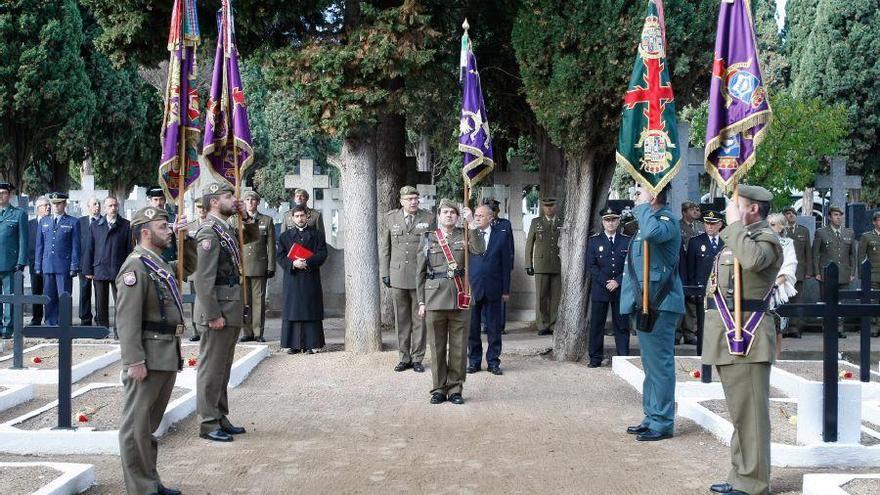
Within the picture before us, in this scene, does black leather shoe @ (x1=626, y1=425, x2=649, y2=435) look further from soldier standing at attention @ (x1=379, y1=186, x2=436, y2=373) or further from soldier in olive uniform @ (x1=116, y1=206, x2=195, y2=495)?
soldier in olive uniform @ (x1=116, y1=206, x2=195, y2=495)

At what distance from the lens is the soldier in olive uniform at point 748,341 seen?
20.0 feet

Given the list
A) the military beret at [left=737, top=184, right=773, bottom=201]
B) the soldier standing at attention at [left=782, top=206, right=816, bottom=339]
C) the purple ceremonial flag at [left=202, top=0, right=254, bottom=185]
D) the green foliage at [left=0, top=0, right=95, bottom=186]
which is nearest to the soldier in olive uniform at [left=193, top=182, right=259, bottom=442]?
the purple ceremonial flag at [left=202, top=0, right=254, bottom=185]

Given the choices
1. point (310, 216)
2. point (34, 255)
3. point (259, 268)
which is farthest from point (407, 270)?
point (34, 255)

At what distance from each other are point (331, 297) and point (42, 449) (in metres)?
10.1

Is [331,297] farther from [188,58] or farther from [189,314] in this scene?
[188,58]

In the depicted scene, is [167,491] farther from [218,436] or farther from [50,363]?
[50,363]

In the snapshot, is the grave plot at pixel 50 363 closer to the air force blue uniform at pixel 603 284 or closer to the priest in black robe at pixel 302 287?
the priest in black robe at pixel 302 287

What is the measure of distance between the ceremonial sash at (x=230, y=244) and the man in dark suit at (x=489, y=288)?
3.66m

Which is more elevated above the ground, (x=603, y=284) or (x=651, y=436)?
(x=603, y=284)

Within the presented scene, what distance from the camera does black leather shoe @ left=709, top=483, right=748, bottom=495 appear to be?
6.12 metres

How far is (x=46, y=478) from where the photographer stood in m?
6.22

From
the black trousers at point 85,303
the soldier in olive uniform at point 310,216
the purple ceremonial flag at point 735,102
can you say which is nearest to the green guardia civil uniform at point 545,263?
the soldier in olive uniform at point 310,216

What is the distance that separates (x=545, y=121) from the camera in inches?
464

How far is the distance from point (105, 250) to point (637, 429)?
29.9 ft
